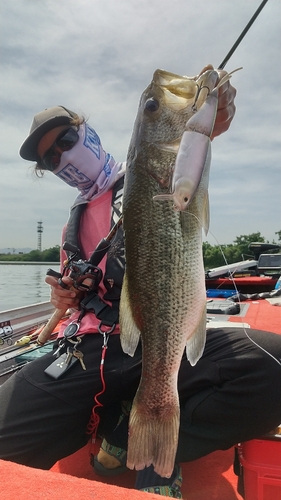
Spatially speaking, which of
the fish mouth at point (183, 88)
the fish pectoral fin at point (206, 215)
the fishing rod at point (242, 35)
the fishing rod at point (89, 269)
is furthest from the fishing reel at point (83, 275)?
the fishing rod at point (242, 35)

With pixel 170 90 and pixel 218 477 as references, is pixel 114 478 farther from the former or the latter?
pixel 170 90

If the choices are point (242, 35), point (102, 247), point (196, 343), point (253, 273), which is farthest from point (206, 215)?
point (253, 273)

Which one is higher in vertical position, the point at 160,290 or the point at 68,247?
the point at 68,247

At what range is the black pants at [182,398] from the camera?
2.20 metres

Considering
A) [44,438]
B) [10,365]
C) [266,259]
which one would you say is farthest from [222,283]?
[44,438]

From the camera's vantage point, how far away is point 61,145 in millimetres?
2906

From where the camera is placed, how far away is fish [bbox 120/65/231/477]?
176cm

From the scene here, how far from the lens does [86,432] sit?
252cm

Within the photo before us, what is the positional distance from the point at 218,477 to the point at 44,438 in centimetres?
124

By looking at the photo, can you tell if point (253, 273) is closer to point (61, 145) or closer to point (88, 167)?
point (88, 167)

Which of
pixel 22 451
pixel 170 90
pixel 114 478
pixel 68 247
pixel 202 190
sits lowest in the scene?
pixel 114 478

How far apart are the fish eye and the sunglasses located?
1.16 m

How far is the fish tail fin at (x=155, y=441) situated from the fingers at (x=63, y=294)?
1.10m

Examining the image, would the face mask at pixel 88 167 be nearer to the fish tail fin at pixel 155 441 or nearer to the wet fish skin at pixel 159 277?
the wet fish skin at pixel 159 277
